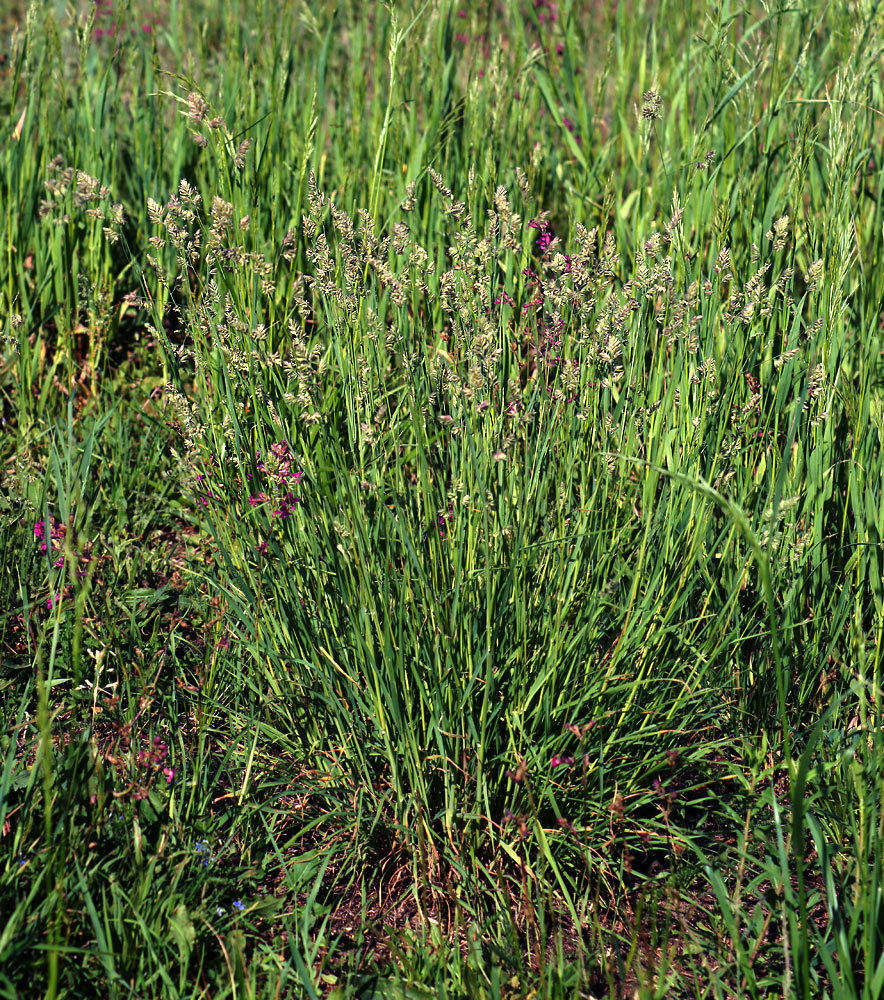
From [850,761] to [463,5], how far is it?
4637mm

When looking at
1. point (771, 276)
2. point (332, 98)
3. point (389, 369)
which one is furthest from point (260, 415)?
point (332, 98)

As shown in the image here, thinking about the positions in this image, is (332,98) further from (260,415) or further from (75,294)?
(260,415)

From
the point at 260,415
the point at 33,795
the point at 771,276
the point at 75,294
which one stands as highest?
the point at 771,276

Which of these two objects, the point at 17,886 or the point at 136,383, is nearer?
the point at 17,886

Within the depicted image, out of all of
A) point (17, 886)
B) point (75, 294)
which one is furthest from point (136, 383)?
point (17, 886)

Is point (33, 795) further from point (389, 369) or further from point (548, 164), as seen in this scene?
point (548, 164)

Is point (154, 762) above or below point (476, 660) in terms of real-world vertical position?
below

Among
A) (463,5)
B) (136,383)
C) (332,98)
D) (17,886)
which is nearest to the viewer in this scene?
(17,886)

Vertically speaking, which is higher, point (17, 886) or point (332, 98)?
point (332, 98)

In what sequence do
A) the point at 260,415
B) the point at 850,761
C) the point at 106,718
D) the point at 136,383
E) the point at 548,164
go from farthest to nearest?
the point at 548,164 < the point at 136,383 < the point at 106,718 < the point at 260,415 < the point at 850,761

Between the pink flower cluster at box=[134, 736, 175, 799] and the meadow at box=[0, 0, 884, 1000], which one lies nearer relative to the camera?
the meadow at box=[0, 0, 884, 1000]

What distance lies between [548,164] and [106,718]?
235cm

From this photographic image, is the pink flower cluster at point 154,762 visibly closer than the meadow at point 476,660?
No

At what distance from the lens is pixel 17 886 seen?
4.65ft
